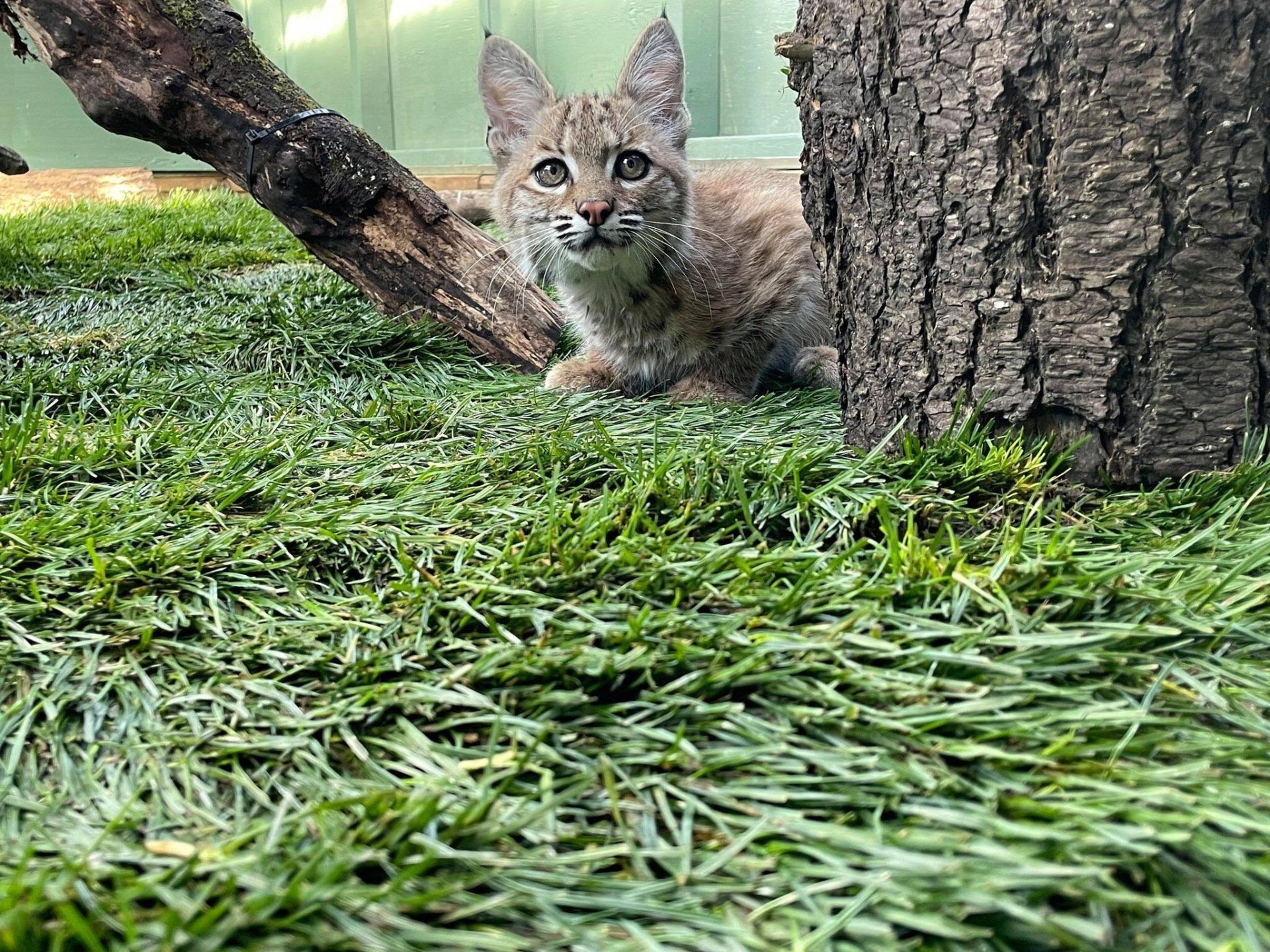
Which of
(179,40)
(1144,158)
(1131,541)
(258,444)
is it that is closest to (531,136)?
(179,40)

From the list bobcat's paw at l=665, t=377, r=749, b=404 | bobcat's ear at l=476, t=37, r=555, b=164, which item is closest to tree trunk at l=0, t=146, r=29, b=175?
bobcat's ear at l=476, t=37, r=555, b=164

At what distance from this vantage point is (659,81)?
3252mm

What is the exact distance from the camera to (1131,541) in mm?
1652

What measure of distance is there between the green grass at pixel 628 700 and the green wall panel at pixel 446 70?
4724 mm

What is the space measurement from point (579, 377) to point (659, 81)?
3.34 ft

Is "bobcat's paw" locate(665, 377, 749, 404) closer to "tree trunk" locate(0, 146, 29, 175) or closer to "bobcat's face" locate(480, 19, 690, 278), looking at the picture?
"bobcat's face" locate(480, 19, 690, 278)

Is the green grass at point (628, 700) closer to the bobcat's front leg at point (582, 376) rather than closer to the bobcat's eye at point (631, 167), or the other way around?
the bobcat's front leg at point (582, 376)

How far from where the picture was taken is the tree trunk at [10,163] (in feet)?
15.9

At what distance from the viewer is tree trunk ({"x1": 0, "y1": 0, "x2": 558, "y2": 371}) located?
331 centimetres

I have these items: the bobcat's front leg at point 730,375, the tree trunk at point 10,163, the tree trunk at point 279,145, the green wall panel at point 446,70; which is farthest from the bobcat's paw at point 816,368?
the tree trunk at point 10,163

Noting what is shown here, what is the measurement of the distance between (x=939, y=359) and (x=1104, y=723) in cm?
93

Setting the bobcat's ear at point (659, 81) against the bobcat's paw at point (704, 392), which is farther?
the bobcat's ear at point (659, 81)

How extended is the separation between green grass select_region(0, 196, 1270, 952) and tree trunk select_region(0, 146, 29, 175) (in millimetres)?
3536

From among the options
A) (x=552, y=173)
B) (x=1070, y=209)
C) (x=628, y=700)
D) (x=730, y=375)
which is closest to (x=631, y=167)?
(x=552, y=173)
